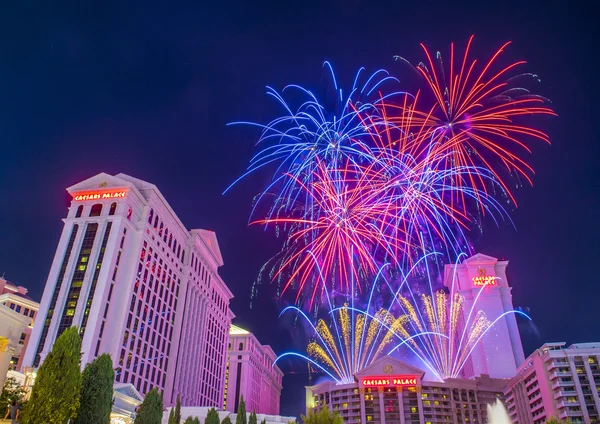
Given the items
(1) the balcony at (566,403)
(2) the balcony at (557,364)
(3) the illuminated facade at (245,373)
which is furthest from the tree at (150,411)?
(3) the illuminated facade at (245,373)

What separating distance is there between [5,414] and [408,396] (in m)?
109

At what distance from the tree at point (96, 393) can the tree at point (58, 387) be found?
2.82m

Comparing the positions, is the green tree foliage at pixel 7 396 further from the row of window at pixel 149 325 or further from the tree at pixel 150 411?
the row of window at pixel 149 325

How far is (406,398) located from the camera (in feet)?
408

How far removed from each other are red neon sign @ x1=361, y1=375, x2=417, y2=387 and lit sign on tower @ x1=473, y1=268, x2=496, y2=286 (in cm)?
5167

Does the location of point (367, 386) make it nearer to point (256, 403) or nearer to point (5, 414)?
point (256, 403)

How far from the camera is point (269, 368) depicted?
621 ft

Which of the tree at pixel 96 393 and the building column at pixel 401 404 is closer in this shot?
the tree at pixel 96 393

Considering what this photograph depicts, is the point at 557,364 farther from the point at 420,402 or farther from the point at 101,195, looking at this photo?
the point at 101,195

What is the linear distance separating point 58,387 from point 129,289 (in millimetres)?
57356

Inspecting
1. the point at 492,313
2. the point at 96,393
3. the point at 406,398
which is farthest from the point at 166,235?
the point at 492,313

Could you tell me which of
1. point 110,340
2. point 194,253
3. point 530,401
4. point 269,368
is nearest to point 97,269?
point 110,340

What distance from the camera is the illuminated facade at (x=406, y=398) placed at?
122 metres

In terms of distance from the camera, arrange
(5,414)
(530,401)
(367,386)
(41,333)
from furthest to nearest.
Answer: (367,386), (530,401), (41,333), (5,414)
